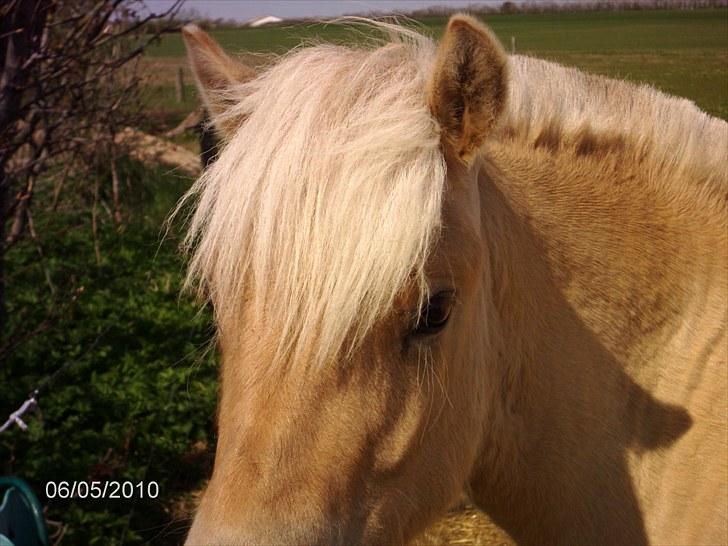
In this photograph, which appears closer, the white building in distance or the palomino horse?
the palomino horse

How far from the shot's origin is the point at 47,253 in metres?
6.96

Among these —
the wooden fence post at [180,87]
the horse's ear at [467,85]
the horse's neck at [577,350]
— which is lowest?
the horse's neck at [577,350]

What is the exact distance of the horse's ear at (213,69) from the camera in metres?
2.11

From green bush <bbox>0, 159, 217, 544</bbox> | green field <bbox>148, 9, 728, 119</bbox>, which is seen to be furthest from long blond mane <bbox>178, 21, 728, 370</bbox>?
green field <bbox>148, 9, 728, 119</bbox>

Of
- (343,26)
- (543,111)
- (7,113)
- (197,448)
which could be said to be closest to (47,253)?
(197,448)

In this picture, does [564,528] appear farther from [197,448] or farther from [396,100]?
[197,448]

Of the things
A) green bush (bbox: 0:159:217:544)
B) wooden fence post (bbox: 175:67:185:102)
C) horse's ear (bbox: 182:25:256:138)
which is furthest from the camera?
wooden fence post (bbox: 175:67:185:102)

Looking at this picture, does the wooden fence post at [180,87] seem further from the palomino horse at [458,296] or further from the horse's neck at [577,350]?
the horse's neck at [577,350]

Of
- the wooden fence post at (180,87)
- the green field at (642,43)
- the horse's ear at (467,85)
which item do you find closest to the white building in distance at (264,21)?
the green field at (642,43)

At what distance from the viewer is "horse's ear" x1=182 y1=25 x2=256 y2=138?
2.11m

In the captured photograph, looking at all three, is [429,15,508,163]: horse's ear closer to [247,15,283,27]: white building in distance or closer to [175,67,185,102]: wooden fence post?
[247,15,283,27]: white building in distance

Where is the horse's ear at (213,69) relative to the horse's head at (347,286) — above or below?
above

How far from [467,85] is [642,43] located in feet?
7.68

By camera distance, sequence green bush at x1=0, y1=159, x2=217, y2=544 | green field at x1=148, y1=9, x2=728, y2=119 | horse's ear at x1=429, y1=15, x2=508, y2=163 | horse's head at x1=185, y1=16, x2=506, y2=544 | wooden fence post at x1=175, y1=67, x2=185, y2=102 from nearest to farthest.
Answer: horse's head at x1=185, y1=16, x2=506, y2=544 → horse's ear at x1=429, y1=15, x2=508, y2=163 → green field at x1=148, y1=9, x2=728, y2=119 → green bush at x1=0, y1=159, x2=217, y2=544 → wooden fence post at x1=175, y1=67, x2=185, y2=102
